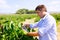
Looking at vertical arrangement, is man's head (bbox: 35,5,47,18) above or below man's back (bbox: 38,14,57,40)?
above

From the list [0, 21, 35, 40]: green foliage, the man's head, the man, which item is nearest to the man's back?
the man

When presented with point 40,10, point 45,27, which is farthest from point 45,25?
point 40,10

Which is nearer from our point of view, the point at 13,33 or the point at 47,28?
the point at 47,28

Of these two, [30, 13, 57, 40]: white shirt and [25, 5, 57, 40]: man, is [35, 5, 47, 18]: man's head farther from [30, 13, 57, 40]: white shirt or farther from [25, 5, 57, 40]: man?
[30, 13, 57, 40]: white shirt

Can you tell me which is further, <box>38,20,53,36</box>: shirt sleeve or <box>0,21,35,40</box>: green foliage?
<box>0,21,35,40</box>: green foliage

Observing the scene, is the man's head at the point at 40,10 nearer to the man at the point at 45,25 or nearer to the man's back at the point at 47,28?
the man at the point at 45,25

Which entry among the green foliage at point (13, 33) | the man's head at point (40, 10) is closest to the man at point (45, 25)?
the man's head at point (40, 10)

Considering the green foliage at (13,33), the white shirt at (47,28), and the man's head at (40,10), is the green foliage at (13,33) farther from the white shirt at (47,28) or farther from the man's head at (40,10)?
the man's head at (40,10)

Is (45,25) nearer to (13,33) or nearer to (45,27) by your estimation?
(45,27)

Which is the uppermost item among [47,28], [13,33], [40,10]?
[40,10]

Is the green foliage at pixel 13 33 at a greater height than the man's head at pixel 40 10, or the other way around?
the man's head at pixel 40 10

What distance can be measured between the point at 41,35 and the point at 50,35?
209 millimetres

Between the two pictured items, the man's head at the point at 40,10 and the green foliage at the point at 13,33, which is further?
the green foliage at the point at 13,33

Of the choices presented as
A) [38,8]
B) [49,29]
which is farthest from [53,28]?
[38,8]
